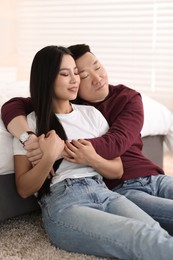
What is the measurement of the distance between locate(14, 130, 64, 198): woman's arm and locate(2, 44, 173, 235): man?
0.10 meters

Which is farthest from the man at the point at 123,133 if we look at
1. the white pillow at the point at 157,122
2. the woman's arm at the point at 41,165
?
the white pillow at the point at 157,122

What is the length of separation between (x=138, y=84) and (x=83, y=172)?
243cm

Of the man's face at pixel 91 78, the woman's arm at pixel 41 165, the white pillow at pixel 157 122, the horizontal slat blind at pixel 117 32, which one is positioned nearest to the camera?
the woman's arm at pixel 41 165

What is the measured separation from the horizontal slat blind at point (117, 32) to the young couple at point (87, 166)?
2.06 m

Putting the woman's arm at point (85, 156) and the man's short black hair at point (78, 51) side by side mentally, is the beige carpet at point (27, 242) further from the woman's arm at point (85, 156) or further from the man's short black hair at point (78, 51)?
the man's short black hair at point (78, 51)

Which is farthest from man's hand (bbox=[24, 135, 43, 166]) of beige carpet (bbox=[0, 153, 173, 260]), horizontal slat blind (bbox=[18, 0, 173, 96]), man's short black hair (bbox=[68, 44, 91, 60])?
horizontal slat blind (bbox=[18, 0, 173, 96])

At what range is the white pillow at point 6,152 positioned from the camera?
1.76 metres

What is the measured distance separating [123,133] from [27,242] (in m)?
0.55

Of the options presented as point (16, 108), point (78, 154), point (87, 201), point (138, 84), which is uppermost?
point (16, 108)

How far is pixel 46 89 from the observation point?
5.59 feet

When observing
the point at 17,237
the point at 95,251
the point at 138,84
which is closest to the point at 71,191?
the point at 95,251

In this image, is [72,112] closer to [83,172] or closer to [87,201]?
[83,172]

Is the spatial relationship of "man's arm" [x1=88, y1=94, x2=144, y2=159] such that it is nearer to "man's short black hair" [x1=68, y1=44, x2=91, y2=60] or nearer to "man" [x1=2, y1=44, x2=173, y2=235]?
"man" [x1=2, y1=44, x2=173, y2=235]

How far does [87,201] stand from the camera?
1640 millimetres
